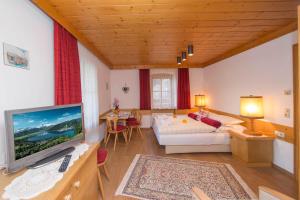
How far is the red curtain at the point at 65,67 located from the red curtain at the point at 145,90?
332 cm

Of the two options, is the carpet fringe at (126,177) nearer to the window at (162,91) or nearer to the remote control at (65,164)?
the remote control at (65,164)

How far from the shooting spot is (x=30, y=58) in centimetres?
176

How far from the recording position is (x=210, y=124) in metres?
3.68

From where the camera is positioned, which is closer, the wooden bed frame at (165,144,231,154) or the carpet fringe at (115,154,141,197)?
the carpet fringe at (115,154,141,197)

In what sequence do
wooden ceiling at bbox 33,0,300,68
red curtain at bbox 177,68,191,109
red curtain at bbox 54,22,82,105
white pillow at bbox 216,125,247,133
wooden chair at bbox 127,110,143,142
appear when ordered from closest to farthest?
wooden ceiling at bbox 33,0,300,68, red curtain at bbox 54,22,82,105, white pillow at bbox 216,125,247,133, wooden chair at bbox 127,110,143,142, red curtain at bbox 177,68,191,109

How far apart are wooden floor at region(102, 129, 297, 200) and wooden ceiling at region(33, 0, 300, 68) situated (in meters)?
2.30

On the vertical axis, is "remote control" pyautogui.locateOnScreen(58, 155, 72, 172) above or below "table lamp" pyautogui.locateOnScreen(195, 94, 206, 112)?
below

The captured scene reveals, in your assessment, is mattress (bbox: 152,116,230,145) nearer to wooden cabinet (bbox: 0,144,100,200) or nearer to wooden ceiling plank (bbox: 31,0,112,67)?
wooden cabinet (bbox: 0,144,100,200)

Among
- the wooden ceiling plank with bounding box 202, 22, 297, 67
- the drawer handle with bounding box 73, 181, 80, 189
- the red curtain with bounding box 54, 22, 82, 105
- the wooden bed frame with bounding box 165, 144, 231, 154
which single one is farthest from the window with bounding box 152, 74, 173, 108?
the drawer handle with bounding box 73, 181, 80, 189

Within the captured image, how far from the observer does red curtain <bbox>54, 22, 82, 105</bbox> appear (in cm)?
220

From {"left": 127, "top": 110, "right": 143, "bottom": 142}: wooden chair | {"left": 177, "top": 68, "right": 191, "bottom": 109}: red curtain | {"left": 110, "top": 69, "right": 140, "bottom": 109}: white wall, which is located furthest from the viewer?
{"left": 110, "top": 69, "right": 140, "bottom": 109}: white wall

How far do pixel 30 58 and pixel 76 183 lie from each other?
141 centimetres

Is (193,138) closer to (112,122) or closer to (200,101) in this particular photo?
(112,122)

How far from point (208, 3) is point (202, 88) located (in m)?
4.47
